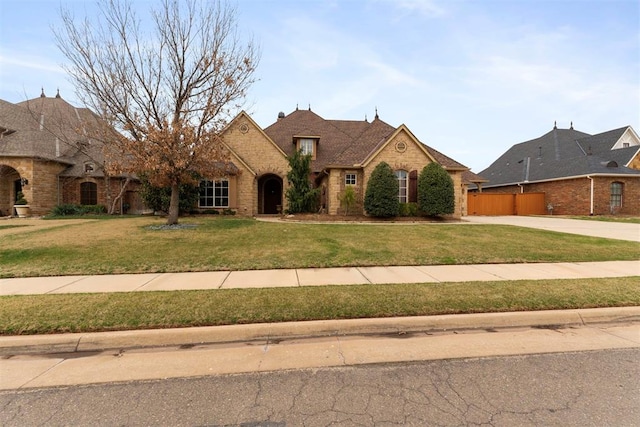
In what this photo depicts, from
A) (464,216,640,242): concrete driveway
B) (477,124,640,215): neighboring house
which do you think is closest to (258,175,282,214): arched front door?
(464,216,640,242): concrete driveway

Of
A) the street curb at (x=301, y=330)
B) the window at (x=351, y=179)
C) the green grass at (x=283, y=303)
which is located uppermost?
the window at (x=351, y=179)

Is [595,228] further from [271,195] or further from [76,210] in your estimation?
[76,210]

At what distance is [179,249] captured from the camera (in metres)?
8.95

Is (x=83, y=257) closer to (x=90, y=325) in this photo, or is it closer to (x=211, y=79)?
(x=90, y=325)

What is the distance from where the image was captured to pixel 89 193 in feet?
73.7

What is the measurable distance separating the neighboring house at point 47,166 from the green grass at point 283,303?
19.2m

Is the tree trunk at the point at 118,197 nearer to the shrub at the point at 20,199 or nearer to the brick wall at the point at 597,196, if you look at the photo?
the shrub at the point at 20,199

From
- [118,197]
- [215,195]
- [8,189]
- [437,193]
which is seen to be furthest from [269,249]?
[8,189]

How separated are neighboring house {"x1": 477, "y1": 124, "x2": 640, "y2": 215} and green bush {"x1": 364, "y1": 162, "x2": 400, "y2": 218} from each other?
15.8 meters

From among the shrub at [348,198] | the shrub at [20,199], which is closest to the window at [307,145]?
the shrub at [348,198]

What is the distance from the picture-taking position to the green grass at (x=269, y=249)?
24.4 ft

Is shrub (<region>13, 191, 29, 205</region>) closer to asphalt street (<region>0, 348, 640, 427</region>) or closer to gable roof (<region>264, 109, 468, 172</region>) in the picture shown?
gable roof (<region>264, 109, 468, 172</region>)

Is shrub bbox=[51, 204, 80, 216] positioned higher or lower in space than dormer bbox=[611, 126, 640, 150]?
lower

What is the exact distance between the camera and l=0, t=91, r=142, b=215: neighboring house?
793 inches
